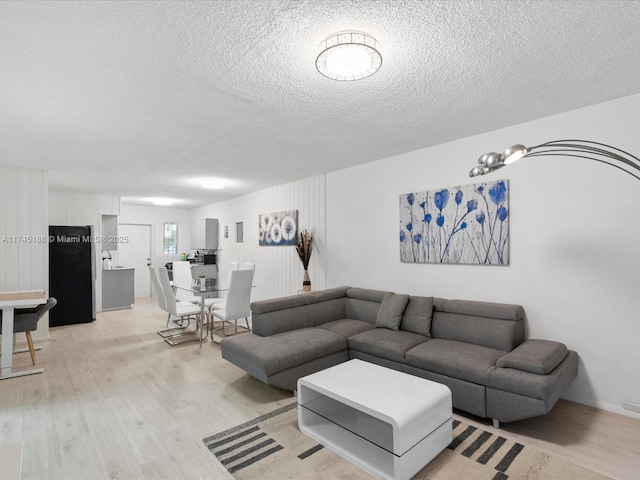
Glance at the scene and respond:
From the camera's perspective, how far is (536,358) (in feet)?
8.19

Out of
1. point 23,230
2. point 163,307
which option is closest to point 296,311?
point 163,307

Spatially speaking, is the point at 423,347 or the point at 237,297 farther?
the point at 237,297

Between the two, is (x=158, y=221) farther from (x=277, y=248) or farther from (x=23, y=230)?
(x=277, y=248)

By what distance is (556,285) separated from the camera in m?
2.98

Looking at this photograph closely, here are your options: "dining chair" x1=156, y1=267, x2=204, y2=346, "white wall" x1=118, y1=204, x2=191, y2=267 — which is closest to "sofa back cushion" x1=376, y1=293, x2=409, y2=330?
"dining chair" x1=156, y1=267, x2=204, y2=346

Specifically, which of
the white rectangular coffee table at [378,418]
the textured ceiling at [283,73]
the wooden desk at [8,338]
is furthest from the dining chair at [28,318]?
the white rectangular coffee table at [378,418]

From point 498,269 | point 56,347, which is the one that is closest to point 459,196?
point 498,269

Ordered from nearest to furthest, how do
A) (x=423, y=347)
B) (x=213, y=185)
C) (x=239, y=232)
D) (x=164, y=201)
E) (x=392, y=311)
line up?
(x=423, y=347) → (x=392, y=311) → (x=213, y=185) → (x=239, y=232) → (x=164, y=201)

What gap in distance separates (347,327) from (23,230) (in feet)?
15.9

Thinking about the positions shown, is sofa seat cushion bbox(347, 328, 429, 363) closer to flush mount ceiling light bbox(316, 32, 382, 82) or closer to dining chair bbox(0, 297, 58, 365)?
flush mount ceiling light bbox(316, 32, 382, 82)

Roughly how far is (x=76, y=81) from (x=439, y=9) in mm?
2344

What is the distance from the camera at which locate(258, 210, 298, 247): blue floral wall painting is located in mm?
5832

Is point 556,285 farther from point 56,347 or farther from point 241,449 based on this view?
point 56,347

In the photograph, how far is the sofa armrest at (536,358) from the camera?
2422 millimetres
